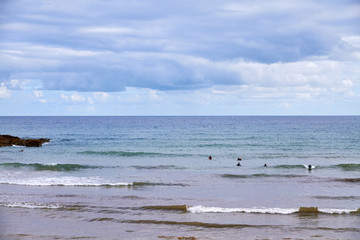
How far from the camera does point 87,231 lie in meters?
18.0

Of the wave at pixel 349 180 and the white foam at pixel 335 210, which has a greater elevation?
the wave at pixel 349 180

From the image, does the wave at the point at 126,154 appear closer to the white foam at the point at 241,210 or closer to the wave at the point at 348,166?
the wave at the point at 348,166

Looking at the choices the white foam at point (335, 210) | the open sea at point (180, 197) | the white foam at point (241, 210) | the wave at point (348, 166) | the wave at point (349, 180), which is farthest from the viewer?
the wave at point (348, 166)

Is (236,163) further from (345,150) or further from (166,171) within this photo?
(345,150)

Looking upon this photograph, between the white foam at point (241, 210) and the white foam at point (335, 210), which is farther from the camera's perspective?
the white foam at point (241, 210)

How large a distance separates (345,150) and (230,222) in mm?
34637

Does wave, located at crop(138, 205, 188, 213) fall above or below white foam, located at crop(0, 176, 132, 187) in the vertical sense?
below

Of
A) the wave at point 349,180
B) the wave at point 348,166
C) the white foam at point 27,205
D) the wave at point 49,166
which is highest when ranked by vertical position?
the wave at point 348,166

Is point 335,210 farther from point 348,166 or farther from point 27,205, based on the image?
point 27,205

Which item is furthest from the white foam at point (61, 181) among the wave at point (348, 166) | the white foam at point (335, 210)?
the wave at point (348, 166)

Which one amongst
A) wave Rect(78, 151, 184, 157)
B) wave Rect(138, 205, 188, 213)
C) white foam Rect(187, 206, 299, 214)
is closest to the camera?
white foam Rect(187, 206, 299, 214)

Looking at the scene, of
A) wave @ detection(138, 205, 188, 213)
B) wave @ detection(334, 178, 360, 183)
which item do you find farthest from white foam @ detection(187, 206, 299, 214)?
wave @ detection(334, 178, 360, 183)

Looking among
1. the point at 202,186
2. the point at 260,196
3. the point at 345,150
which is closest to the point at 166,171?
the point at 202,186

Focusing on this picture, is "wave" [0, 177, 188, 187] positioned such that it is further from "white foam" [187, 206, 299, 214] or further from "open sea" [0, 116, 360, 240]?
"white foam" [187, 206, 299, 214]
